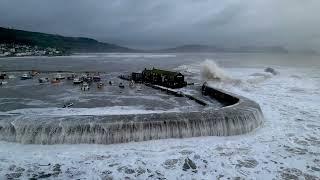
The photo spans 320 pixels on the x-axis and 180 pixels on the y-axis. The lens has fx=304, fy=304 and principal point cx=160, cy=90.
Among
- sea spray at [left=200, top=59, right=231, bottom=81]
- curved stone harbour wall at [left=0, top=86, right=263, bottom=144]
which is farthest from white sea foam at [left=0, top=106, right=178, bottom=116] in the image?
sea spray at [left=200, top=59, right=231, bottom=81]

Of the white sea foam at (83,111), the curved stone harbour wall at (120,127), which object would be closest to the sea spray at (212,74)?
the white sea foam at (83,111)

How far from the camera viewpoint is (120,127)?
23328 mm

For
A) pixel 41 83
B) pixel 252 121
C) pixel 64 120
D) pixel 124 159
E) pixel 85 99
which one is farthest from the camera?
pixel 41 83

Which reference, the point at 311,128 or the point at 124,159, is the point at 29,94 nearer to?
the point at 124,159

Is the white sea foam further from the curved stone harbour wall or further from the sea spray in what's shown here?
the sea spray

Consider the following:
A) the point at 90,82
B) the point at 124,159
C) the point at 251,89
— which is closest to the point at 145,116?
the point at 124,159

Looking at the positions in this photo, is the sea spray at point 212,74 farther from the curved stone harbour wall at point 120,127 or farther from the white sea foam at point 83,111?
the curved stone harbour wall at point 120,127

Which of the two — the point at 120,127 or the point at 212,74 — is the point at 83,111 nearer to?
the point at 120,127

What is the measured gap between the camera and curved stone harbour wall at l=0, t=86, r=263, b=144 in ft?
74.5

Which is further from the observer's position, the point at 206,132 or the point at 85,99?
the point at 85,99

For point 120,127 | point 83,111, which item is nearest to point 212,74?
point 83,111

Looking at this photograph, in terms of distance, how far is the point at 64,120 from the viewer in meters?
24.2

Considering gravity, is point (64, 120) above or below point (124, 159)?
above

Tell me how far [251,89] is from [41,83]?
39.1m
